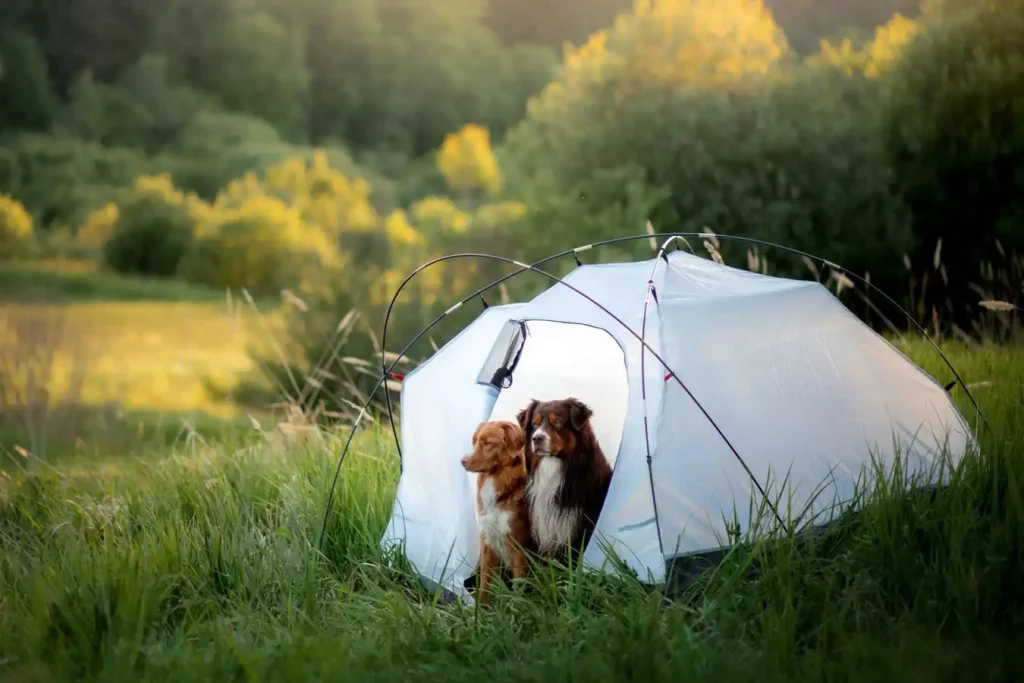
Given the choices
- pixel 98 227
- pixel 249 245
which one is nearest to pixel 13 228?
pixel 98 227

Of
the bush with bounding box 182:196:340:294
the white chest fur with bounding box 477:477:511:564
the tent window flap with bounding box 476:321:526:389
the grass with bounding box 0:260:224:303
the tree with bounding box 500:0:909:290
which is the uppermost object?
the tree with bounding box 500:0:909:290

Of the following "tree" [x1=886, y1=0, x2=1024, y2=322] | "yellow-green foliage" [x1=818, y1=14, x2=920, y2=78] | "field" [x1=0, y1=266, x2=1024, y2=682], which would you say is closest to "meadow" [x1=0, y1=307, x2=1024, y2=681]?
"field" [x1=0, y1=266, x2=1024, y2=682]

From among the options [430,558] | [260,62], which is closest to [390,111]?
[260,62]

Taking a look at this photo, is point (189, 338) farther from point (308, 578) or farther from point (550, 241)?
point (550, 241)

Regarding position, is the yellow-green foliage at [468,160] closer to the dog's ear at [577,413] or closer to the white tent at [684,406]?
the white tent at [684,406]

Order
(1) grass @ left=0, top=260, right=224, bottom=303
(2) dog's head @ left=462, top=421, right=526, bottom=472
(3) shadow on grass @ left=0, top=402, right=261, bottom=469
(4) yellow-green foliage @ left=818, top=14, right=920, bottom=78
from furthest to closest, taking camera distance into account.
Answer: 1. (1) grass @ left=0, top=260, right=224, bottom=303
2. (4) yellow-green foliage @ left=818, top=14, right=920, bottom=78
3. (3) shadow on grass @ left=0, top=402, right=261, bottom=469
4. (2) dog's head @ left=462, top=421, right=526, bottom=472

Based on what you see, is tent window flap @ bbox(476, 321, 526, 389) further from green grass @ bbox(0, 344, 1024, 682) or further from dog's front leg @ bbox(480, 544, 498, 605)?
green grass @ bbox(0, 344, 1024, 682)

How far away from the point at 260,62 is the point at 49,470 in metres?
14.5

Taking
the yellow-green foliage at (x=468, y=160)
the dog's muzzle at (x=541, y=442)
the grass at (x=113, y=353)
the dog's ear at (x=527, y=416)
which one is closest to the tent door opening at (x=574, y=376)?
the dog's ear at (x=527, y=416)

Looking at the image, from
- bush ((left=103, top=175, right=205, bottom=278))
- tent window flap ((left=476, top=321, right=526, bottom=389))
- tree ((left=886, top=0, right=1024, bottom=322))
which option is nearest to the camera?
tent window flap ((left=476, top=321, right=526, bottom=389))

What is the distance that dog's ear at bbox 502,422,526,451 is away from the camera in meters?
3.78

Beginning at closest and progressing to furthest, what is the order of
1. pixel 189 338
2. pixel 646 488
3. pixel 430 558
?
pixel 646 488, pixel 430 558, pixel 189 338

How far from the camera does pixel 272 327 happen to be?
33.3 feet

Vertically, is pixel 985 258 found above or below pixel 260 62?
below
